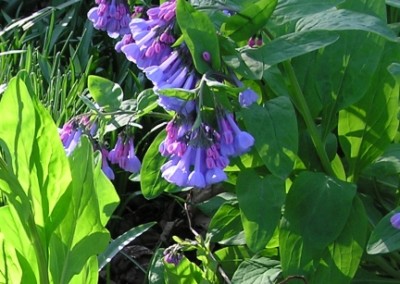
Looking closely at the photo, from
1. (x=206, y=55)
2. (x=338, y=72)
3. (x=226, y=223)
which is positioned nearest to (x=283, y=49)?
(x=206, y=55)

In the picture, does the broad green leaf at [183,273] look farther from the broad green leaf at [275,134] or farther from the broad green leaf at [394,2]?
the broad green leaf at [394,2]

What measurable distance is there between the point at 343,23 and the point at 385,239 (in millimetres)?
389

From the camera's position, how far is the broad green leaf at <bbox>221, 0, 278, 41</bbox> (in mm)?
1326

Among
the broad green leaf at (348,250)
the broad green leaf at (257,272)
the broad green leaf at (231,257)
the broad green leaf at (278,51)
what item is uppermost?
the broad green leaf at (278,51)

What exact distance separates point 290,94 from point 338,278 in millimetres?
377

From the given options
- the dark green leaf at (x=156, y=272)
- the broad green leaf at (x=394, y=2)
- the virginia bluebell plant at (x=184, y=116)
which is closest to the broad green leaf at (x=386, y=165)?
the broad green leaf at (x=394, y=2)

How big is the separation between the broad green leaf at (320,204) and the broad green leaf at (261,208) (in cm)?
7

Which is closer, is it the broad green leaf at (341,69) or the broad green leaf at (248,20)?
the broad green leaf at (248,20)

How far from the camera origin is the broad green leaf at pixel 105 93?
1.64 meters

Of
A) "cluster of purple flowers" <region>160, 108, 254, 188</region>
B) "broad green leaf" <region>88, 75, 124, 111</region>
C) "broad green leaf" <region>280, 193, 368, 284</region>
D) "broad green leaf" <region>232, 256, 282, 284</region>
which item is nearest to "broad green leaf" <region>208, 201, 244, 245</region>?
"broad green leaf" <region>232, 256, 282, 284</region>

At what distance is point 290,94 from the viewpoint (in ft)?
5.15

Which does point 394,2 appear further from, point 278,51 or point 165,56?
point 165,56

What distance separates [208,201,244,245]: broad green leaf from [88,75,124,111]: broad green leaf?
1.09ft

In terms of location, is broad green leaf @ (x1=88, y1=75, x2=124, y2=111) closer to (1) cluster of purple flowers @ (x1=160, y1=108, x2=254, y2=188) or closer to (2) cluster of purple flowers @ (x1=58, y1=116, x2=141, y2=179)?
(2) cluster of purple flowers @ (x1=58, y1=116, x2=141, y2=179)
